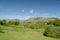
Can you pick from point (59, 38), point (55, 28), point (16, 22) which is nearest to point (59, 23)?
point (55, 28)

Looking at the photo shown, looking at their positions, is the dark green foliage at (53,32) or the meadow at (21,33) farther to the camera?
the dark green foliage at (53,32)

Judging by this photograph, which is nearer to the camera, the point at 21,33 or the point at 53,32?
the point at 53,32

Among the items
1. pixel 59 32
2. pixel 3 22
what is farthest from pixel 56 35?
pixel 3 22

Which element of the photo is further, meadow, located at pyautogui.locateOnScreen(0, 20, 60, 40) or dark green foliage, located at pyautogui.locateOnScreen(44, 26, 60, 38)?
dark green foliage, located at pyautogui.locateOnScreen(44, 26, 60, 38)

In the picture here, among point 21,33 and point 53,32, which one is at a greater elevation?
point 53,32

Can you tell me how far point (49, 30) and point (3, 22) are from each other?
2958 cm

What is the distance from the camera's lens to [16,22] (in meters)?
54.4

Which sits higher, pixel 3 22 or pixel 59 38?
pixel 3 22

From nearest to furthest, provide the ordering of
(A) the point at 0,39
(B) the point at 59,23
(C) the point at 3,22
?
(A) the point at 0,39, (B) the point at 59,23, (C) the point at 3,22

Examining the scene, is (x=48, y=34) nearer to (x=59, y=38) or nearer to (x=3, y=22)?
(x=59, y=38)

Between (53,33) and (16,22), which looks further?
(16,22)

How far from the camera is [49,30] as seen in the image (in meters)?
26.1

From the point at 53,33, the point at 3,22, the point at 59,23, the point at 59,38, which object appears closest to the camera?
the point at 59,38

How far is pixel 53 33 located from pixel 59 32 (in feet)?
3.91
